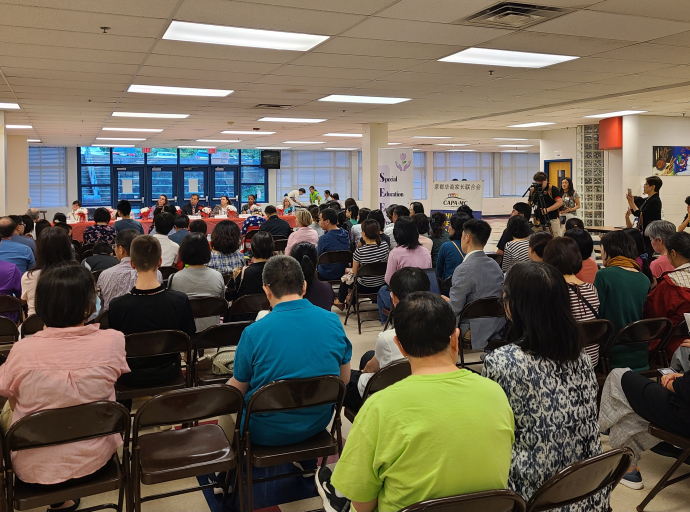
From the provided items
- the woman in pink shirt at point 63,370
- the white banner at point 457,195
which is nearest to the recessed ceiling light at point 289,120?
the white banner at point 457,195

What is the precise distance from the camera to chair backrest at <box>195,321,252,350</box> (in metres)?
3.55

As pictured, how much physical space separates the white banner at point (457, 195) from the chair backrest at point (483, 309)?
20.2 ft

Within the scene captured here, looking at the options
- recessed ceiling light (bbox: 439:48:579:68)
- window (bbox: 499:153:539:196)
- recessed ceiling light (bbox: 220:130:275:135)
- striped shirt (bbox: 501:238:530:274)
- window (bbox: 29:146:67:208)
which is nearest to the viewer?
striped shirt (bbox: 501:238:530:274)

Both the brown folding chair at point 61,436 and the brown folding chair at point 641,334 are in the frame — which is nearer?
the brown folding chair at point 61,436

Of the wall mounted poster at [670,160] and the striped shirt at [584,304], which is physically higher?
the wall mounted poster at [670,160]

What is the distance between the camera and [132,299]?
3498 mm

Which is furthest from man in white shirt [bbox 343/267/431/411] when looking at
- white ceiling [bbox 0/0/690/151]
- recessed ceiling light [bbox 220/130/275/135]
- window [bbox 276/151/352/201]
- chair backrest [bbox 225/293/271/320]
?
window [bbox 276/151/352/201]

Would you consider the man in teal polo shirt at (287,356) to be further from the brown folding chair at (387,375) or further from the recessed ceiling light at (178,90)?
the recessed ceiling light at (178,90)

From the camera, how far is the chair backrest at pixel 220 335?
355cm

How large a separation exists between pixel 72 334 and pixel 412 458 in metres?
1.64

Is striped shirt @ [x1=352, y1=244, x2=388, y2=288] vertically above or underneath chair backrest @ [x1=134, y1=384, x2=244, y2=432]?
above

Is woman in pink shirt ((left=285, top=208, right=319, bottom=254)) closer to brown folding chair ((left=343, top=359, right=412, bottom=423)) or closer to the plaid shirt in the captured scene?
the plaid shirt

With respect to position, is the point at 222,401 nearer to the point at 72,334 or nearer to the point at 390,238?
the point at 72,334

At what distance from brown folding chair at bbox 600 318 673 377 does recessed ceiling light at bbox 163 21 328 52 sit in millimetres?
3394
